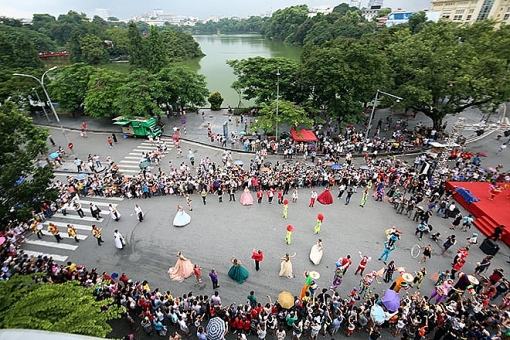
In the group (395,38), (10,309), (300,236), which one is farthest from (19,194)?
(395,38)

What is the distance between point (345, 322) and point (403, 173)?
13074 mm

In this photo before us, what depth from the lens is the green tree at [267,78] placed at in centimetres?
3042

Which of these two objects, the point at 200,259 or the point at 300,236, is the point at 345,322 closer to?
the point at 300,236

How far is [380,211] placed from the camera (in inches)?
671

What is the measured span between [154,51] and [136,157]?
17.9 meters

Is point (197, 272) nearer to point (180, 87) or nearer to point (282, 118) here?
point (282, 118)

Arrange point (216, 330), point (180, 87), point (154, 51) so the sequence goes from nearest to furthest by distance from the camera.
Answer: point (216, 330)
point (180, 87)
point (154, 51)

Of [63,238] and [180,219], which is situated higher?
[180,219]

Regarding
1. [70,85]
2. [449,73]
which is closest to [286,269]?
[449,73]

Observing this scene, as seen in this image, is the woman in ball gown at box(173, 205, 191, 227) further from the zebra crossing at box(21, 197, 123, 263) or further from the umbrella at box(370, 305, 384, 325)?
the umbrella at box(370, 305, 384, 325)

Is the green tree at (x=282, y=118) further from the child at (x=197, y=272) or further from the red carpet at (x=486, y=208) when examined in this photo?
the child at (x=197, y=272)

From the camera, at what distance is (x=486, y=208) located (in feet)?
54.0

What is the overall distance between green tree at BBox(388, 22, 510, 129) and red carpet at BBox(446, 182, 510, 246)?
864cm

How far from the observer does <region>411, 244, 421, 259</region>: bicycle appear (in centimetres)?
1375
